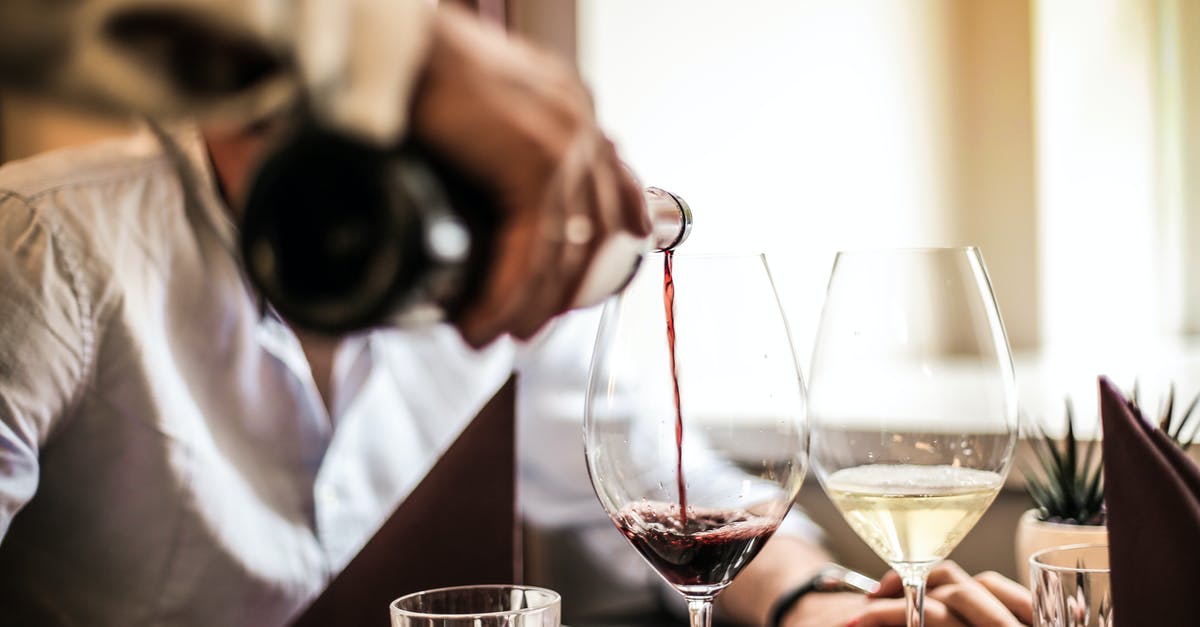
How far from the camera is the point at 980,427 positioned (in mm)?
574

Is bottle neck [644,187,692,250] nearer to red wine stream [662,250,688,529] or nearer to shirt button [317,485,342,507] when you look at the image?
red wine stream [662,250,688,529]

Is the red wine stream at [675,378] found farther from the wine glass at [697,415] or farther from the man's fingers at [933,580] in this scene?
the man's fingers at [933,580]

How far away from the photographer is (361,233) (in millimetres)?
252

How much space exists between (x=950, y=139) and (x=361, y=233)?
228 centimetres

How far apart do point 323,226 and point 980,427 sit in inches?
16.8

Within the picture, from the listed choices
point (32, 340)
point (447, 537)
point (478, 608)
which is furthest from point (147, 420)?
point (478, 608)

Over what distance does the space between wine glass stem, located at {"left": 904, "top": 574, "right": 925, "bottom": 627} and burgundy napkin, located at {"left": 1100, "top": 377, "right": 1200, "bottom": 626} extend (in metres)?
0.11

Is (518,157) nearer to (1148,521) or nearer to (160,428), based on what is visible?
(1148,521)

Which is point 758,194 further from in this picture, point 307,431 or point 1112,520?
point 1112,520

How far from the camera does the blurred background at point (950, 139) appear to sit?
6.12ft

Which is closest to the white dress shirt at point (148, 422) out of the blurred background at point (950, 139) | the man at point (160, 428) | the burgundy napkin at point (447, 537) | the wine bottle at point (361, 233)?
the man at point (160, 428)

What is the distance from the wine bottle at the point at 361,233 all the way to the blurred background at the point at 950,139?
4.94 ft

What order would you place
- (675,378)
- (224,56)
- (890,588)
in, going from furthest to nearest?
(890,588)
(675,378)
(224,56)

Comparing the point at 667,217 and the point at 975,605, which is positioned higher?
the point at 667,217
